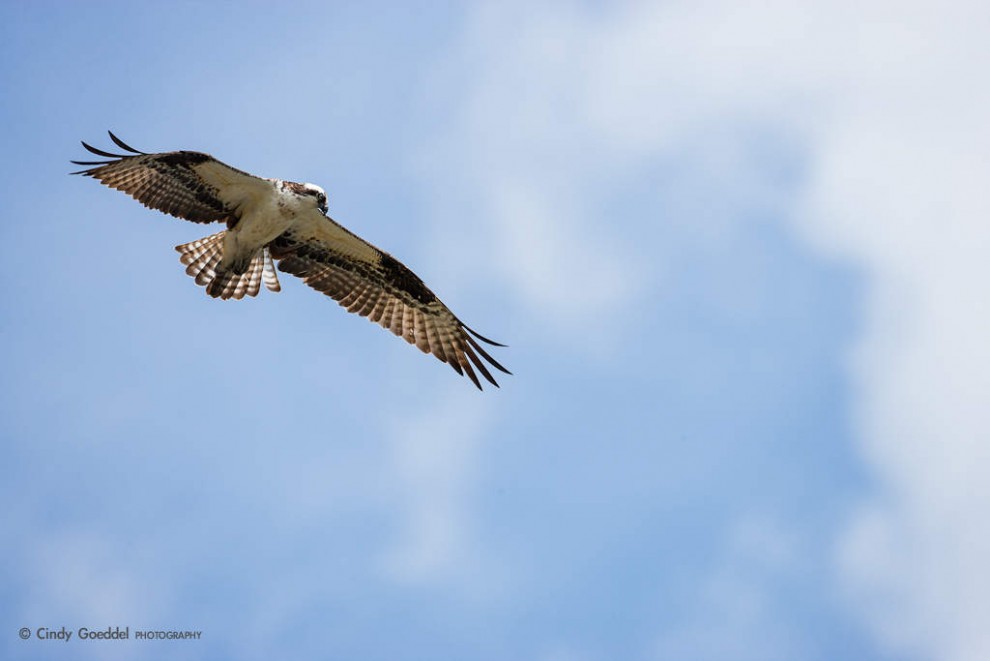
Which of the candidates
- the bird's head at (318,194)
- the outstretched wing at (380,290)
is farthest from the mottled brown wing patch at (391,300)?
the bird's head at (318,194)

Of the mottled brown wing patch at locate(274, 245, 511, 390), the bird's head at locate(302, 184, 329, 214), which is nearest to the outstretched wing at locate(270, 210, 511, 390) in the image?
the mottled brown wing patch at locate(274, 245, 511, 390)

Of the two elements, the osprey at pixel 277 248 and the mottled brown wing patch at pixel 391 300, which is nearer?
the osprey at pixel 277 248

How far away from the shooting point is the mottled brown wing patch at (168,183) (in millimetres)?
14859

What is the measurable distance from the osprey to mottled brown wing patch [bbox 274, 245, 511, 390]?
1 centimetres

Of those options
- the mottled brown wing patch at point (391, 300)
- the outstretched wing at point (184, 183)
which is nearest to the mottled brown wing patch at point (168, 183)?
the outstretched wing at point (184, 183)

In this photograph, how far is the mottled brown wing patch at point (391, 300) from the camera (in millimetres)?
16562

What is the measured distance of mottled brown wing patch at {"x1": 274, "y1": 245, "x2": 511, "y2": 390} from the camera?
1656 cm

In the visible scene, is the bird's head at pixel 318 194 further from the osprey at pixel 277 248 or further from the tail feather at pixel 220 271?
the tail feather at pixel 220 271

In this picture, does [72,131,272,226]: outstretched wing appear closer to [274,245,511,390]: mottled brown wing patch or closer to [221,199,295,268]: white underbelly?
[221,199,295,268]: white underbelly

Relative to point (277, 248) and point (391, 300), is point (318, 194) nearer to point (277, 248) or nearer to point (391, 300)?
point (277, 248)

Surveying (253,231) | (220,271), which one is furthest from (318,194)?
(220,271)

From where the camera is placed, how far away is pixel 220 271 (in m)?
16.0

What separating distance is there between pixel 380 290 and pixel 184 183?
3.15m

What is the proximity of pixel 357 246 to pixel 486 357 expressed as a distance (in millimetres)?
2333
